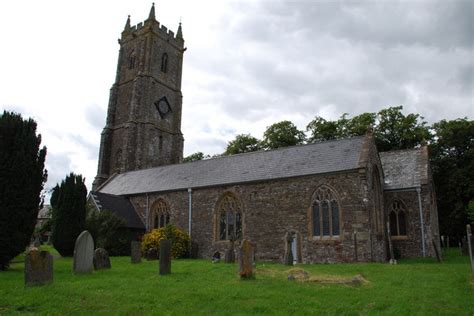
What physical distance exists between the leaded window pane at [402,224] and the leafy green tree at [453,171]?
12724 mm

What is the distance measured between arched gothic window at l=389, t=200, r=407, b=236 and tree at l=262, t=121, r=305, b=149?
20.0 m

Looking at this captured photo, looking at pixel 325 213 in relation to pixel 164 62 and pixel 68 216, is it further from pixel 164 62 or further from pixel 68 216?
pixel 164 62

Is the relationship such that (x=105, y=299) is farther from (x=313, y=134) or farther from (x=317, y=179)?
(x=313, y=134)

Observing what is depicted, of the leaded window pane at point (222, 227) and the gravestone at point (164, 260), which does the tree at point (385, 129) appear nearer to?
the leaded window pane at point (222, 227)

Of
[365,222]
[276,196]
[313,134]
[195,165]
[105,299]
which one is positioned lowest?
[105,299]

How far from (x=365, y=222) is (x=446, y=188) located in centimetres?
2121

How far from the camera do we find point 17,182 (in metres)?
14.9

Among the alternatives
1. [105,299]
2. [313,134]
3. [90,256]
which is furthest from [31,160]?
[313,134]

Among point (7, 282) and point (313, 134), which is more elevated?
point (313, 134)

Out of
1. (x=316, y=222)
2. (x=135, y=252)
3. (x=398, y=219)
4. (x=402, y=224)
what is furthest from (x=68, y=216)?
(x=402, y=224)

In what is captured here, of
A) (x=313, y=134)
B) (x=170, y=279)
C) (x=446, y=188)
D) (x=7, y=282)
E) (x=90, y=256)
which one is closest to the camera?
(x=7, y=282)

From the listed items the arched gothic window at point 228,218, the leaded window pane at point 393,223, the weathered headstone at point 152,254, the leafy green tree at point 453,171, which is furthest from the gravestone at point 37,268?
the leafy green tree at point 453,171

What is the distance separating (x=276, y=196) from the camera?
73.3 ft

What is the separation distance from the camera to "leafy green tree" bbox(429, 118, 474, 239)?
35188mm
